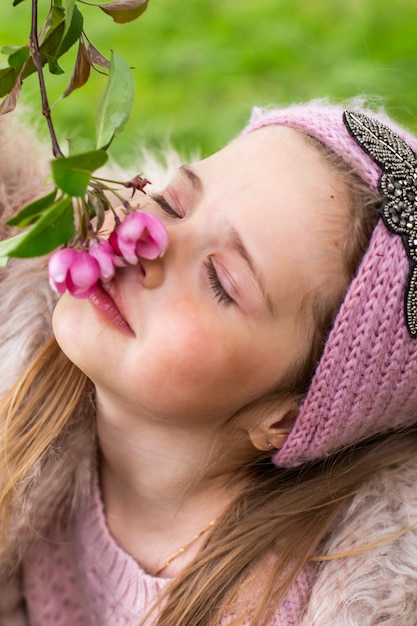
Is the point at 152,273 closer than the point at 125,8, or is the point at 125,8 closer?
the point at 125,8

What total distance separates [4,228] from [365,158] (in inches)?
32.7

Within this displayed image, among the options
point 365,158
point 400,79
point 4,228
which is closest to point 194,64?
point 400,79

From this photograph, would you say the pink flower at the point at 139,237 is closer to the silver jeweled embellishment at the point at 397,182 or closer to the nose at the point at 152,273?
the nose at the point at 152,273

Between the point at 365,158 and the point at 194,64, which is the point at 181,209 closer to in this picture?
the point at 365,158

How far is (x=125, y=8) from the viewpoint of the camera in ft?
4.67

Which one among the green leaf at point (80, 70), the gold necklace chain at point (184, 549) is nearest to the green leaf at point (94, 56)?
the green leaf at point (80, 70)

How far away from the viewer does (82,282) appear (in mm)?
1352

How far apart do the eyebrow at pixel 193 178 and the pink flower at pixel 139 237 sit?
0.20 meters

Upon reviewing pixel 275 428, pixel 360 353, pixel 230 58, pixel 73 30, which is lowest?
pixel 230 58

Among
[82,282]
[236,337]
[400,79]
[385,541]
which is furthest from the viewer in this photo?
[400,79]

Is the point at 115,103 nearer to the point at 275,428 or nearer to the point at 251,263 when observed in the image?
the point at 251,263

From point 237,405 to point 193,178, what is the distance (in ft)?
1.40

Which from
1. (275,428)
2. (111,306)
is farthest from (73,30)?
(275,428)

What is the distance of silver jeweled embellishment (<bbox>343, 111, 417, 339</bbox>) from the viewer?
5.14 feet
